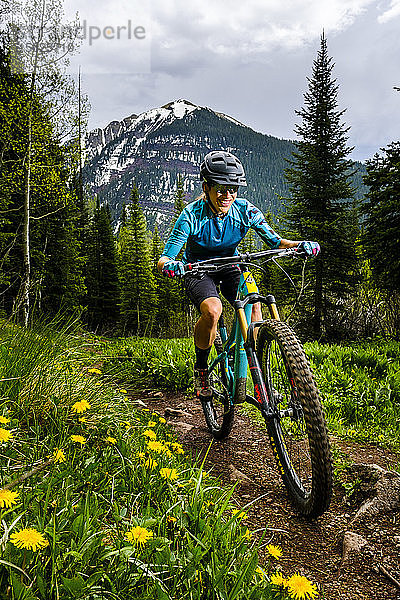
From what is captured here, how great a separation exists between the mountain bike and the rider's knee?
0.19 meters

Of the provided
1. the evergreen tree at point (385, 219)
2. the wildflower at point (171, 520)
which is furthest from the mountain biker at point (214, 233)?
the evergreen tree at point (385, 219)

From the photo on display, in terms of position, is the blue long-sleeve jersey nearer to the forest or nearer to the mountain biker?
the mountain biker

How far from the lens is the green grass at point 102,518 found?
54.2 inches

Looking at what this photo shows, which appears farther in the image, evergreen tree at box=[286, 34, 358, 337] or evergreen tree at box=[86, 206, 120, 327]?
evergreen tree at box=[86, 206, 120, 327]

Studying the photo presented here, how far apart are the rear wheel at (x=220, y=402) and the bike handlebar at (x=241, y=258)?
37.6 inches

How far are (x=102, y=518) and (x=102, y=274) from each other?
45.0 meters

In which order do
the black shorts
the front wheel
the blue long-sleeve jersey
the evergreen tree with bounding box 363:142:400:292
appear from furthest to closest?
1. the evergreen tree with bounding box 363:142:400:292
2. the blue long-sleeve jersey
3. the black shorts
4. the front wheel

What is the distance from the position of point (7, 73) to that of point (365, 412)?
2315 cm

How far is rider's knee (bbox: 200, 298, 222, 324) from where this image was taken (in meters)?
3.59

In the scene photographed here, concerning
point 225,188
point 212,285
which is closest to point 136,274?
point 212,285

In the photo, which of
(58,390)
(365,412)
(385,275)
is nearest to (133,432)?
(58,390)

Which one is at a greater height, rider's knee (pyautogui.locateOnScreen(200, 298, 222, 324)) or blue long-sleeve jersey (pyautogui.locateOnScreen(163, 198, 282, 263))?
blue long-sleeve jersey (pyautogui.locateOnScreen(163, 198, 282, 263))

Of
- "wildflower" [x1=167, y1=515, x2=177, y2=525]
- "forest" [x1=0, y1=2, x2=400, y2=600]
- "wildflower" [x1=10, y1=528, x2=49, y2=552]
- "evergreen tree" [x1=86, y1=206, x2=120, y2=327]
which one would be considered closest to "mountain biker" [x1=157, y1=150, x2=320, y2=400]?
"forest" [x1=0, y1=2, x2=400, y2=600]

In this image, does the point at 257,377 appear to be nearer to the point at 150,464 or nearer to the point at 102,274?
the point at 150,464
